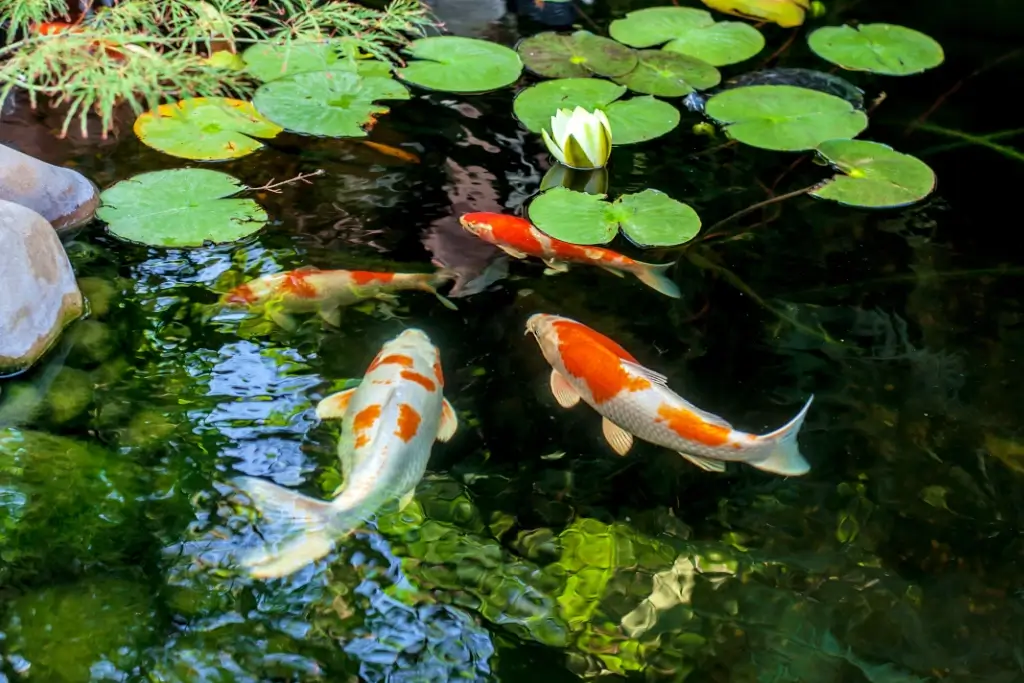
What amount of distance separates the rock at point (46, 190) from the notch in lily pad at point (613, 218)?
4.76 feet

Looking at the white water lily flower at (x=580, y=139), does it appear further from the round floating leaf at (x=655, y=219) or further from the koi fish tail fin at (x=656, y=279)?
the koi fish tail fin at (x=656, y=279)

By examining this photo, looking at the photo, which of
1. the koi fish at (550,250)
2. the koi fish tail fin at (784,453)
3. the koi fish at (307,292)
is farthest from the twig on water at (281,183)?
the koi fish tail fin at (784,453)

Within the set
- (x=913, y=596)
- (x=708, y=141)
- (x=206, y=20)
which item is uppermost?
(x=206, y=20)

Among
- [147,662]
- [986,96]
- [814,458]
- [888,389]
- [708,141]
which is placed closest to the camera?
[147,662]

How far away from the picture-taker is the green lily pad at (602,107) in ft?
10.7

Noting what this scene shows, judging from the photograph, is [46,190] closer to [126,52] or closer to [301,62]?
[126,52]

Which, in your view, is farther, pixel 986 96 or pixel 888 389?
pixel 986 96

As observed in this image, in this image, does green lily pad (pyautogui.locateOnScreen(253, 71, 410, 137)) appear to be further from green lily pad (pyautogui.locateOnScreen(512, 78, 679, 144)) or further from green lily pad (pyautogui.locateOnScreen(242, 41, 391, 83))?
green lily pad (pyautogui.locateOnScreen(512, 78, 679, 144))

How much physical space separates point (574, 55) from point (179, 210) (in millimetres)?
1806

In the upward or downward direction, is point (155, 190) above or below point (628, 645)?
above

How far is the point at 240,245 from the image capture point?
107 inches

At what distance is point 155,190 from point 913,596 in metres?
2.48

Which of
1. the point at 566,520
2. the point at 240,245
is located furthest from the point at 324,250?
the point at 566,520

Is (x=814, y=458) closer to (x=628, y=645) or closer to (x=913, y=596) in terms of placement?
(x=913, y=596)
